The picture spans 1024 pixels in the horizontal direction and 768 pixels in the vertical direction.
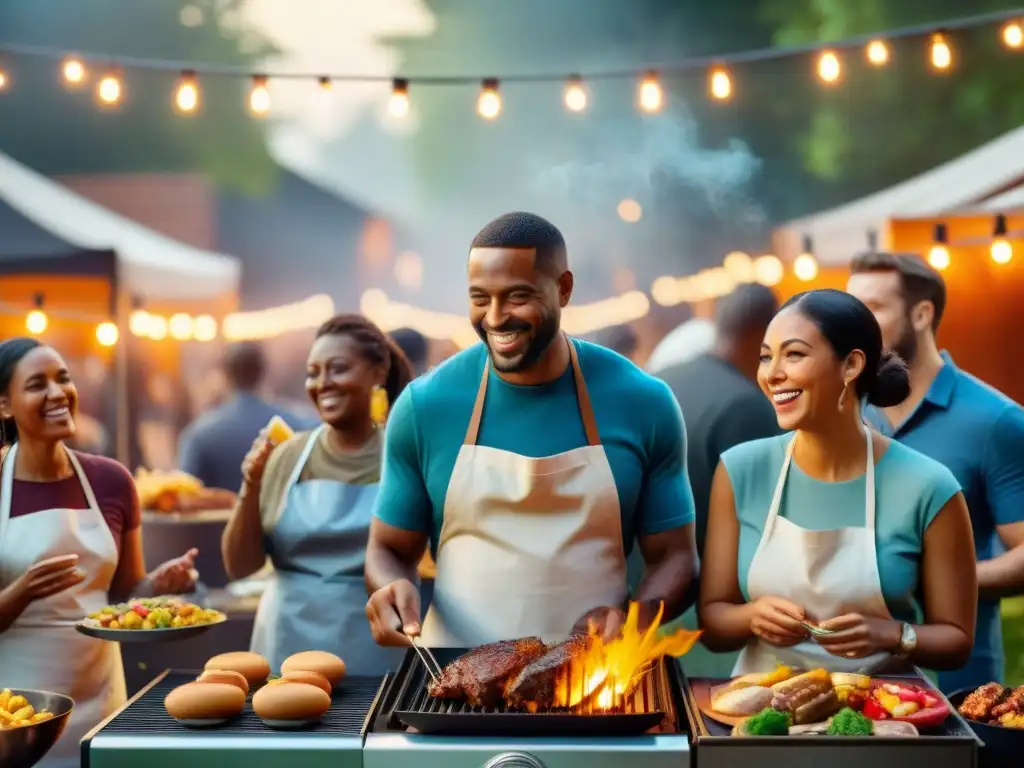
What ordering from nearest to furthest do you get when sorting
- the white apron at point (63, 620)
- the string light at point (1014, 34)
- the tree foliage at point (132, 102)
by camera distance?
the white apron at point (63, 620)
the string light at point (1014, 34)
the tree foliage at point (132, 102)

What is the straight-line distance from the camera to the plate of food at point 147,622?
2809mm

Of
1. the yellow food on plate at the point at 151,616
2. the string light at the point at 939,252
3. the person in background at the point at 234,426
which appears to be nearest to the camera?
the yellow food on plate at the point at 151,616

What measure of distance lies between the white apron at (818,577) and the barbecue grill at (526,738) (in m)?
0.53

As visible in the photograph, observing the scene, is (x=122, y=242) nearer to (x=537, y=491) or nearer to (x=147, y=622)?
(x=147, y=622)

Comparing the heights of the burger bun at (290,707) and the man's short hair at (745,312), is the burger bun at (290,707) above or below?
below

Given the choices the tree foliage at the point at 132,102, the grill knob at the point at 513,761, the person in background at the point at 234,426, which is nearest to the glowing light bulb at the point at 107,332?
the person in background at the point at 234,426

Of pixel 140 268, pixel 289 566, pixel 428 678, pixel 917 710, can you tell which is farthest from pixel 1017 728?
pixel 140 268

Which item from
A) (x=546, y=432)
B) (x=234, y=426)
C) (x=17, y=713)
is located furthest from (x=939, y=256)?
(x=17, y=713)

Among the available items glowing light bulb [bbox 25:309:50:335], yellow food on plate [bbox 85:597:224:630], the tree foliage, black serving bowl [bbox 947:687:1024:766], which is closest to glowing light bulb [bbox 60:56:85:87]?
glowing light bulb [bbox 25:309:50:335]

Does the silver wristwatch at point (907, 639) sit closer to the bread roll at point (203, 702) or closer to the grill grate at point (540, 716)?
the grill grate at point (540, 716)

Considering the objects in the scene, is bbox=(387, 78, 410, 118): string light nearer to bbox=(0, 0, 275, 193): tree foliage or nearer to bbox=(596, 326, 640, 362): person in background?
bbox=(596, 326, 640, 362): person in background

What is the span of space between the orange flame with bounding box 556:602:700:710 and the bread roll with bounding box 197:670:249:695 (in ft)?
2.08

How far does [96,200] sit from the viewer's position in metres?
8.96

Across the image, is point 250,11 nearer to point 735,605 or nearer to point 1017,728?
point 735,605
